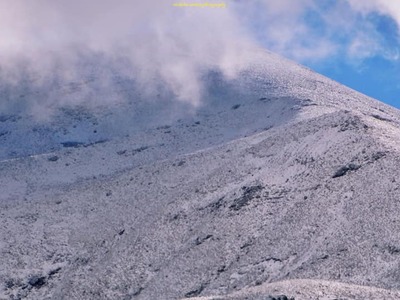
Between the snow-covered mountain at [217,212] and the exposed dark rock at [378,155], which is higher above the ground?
the exposed dark rock at [378,155]

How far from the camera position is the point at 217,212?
5275 centimetres

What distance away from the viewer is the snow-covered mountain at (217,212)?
4131cm

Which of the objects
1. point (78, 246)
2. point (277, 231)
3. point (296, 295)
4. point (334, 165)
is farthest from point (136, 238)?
point (296, 295)

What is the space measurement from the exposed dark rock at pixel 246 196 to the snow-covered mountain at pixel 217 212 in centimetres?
17

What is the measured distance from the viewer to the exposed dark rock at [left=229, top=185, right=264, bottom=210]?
52.4 meters

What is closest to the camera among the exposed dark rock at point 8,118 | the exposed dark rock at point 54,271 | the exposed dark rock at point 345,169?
the exposed dark rock at point 345,169

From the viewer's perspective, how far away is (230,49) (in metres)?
129

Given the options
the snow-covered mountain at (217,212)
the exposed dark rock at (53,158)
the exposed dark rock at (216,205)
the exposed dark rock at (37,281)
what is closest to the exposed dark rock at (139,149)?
the snow-covered mountain at (217,212)

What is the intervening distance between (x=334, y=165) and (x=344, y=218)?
8.17 metres

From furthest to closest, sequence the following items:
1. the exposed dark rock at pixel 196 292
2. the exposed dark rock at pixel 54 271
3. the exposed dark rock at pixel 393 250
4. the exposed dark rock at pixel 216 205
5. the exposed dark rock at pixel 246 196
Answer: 1. the exposed dark rock at pixel 216 205
2. the exposed dark rock at pixel 54 271
3. the exposed dark rock at pixel 246 196
4. the exposed dark rock at pixel 196 292
5. the exposed dark rock at pixel 393 250

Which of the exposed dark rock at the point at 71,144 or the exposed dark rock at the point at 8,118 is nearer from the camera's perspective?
the exposed dark rock at the point at 71,144

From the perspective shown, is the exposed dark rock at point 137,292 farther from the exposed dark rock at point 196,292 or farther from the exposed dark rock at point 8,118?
the exposed dark rock at point 8,118

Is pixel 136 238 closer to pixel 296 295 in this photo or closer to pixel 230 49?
pixel 296 295

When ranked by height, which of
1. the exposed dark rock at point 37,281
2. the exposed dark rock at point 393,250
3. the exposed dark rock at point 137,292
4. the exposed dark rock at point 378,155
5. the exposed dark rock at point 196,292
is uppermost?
the exposed dark rock at point 378,155
